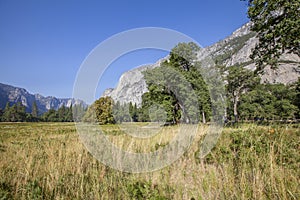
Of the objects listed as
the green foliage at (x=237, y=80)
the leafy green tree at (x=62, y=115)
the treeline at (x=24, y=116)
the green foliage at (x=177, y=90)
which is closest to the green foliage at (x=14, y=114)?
the treeline at (x=24, y=116)

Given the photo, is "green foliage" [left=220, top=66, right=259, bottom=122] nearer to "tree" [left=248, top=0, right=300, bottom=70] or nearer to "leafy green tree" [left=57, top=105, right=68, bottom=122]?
"tree" [left=248, top=0, right=300, bottom=70]

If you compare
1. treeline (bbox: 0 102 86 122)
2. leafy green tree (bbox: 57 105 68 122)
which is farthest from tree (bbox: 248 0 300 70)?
leafy green tree (bbox: 57 105 68 122)

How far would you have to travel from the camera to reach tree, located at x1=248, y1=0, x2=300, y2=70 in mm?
14103

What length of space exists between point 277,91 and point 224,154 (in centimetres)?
10188

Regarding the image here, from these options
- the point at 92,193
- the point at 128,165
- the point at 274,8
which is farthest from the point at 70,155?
the point at 274,8

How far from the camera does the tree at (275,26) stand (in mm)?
14103

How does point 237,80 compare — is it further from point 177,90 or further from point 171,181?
point 171,181

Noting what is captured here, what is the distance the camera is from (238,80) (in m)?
63.4

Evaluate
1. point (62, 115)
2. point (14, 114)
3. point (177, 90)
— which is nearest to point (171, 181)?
point (177, 90)

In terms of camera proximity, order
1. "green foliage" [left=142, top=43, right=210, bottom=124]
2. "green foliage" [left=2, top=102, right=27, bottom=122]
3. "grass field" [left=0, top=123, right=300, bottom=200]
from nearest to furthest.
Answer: "grass field" [left=0, top=123, right=300, bottom=200], "green foliage" [left=142, top=43, right=210, bottom=124], "green foliage" [left=2, top=102, right=27, bottom=122]

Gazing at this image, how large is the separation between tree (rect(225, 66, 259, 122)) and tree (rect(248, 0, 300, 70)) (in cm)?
4602

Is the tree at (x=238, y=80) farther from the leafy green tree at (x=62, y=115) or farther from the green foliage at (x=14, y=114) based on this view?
the green foliage at (x=14, y=114)

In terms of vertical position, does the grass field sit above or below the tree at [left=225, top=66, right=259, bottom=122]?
below

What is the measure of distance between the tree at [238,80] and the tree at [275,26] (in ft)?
151
